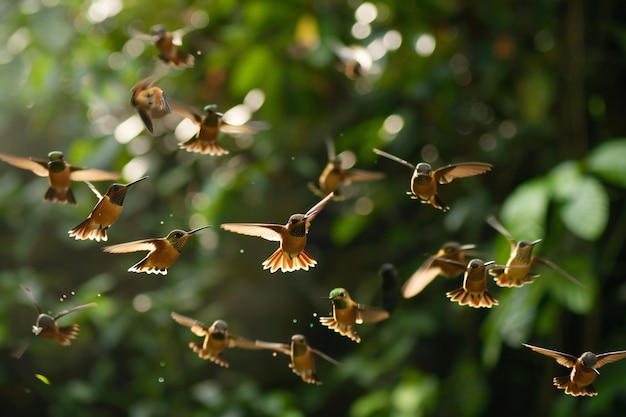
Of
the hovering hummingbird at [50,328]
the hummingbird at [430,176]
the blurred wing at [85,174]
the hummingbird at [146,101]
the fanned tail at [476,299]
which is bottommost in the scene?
the hovering hummingbird at [50,328]

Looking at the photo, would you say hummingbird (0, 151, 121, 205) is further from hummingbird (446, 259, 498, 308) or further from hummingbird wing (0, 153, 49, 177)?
hummingbird (446, 259, 498, 308)

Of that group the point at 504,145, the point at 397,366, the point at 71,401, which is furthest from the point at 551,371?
the point at 71,401

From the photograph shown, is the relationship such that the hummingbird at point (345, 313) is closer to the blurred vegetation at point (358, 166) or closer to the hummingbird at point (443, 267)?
the hummingbird at point (443, 267)

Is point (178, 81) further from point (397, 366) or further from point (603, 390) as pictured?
point (603, 390)

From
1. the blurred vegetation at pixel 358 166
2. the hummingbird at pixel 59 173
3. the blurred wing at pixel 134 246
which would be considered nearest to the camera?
the blurred wing at pixel 134 246

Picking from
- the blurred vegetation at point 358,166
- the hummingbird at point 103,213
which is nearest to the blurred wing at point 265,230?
the hummingbird at point 103,213

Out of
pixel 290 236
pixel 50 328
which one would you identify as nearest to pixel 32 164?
pixel 50 328

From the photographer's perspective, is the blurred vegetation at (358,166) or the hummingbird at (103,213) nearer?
the hummingbird at (103,213)

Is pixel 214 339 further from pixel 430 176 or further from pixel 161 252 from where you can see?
pixel 430 176
